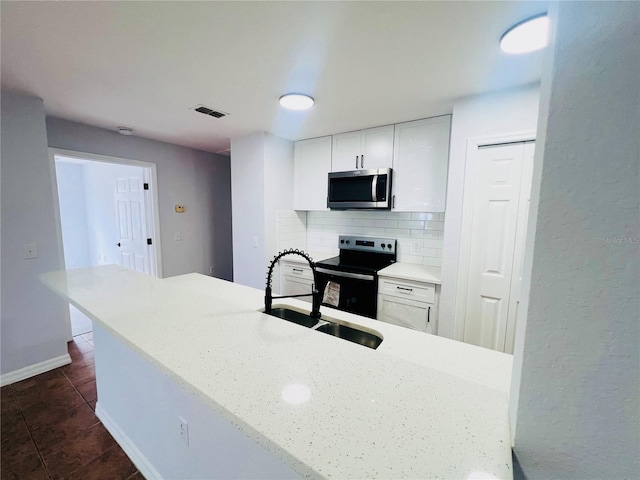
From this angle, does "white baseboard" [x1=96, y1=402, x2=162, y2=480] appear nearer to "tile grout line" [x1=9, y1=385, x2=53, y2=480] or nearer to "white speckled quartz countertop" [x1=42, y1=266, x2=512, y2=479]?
"tile grout line" [x1=9, y1=385, x2=53, y2=480]

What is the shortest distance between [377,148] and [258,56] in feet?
5.05

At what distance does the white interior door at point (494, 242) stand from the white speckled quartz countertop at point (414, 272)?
31 centimetres

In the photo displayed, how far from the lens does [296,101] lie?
2.03 m

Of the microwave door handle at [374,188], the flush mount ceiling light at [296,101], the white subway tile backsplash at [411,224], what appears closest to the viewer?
the flush mount ceiling light at [296,101]

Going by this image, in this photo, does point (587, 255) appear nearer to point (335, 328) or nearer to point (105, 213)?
point (335, 328)

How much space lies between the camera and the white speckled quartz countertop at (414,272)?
91.1 inches

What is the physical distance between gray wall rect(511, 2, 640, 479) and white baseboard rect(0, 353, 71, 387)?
3442 millimetres

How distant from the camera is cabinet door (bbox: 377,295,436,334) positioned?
2.32 m

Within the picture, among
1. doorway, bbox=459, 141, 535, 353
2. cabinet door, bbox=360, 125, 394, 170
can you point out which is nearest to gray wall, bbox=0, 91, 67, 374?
cabinet door, bbox=360, 125, 394, 170

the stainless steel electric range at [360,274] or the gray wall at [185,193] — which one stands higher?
the gray wall at [185,193]

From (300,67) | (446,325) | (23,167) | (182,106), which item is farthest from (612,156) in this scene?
(23,167)

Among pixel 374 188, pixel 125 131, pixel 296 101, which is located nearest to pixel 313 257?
pixel 374 188

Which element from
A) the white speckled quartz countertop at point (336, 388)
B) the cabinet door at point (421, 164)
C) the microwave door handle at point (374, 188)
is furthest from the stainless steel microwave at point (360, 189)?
the white speckled quartz countertop at point (336, 388)

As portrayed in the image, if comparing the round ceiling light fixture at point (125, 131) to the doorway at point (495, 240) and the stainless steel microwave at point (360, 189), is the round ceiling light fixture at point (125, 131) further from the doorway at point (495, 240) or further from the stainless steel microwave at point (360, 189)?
the doorway at point (495, 240)
